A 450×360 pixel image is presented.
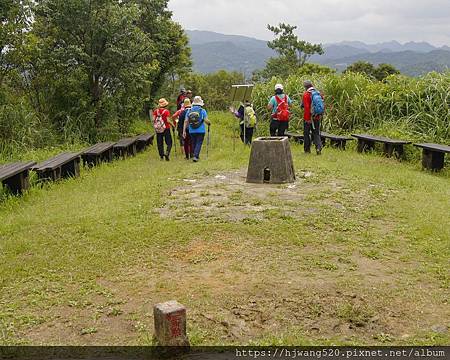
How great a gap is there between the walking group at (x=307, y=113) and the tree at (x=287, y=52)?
24.8 m

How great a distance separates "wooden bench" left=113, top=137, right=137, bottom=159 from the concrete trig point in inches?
186

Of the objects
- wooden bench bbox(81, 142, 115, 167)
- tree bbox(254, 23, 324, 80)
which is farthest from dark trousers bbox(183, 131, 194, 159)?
tree bbox(254, 23, 324, 80)

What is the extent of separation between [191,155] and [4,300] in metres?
8.43

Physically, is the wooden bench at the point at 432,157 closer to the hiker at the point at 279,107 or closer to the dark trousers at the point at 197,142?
the hiker at the point at 279,107

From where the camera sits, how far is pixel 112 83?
15.0 metres

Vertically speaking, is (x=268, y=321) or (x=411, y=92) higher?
(x=411, y=92)

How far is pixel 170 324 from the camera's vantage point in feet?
10.3

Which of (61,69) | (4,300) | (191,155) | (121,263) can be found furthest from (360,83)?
(4,300)

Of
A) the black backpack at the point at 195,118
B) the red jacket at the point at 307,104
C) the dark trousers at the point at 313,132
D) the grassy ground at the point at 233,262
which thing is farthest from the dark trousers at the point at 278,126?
the grassy ground at the point at 233,262

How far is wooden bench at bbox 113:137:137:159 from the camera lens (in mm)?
12508

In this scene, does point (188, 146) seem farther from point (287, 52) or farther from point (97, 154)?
point (287, 52)

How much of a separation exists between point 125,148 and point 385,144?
6.11 m

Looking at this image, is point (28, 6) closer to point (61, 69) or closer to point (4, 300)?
point (61, 69)

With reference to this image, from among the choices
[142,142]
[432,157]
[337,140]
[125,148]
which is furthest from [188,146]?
[432,157]
